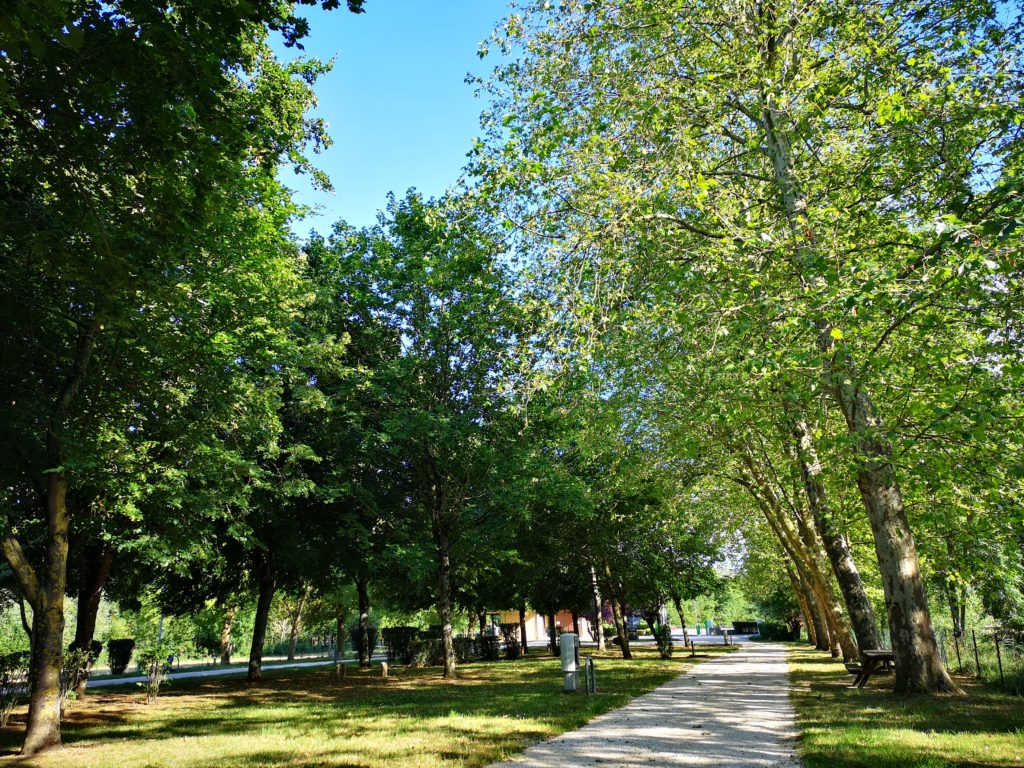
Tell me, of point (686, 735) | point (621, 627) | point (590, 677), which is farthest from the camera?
point (621, 627)

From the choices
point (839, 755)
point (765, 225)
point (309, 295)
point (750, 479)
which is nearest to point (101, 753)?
point (839, 755)

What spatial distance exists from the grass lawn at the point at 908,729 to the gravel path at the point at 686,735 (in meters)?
0.38

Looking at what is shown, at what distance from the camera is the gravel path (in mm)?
7062

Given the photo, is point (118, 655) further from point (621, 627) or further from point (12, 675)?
point (621, 627)

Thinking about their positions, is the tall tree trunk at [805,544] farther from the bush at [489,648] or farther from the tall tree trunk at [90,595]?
the tall tree trunk at [90,595]

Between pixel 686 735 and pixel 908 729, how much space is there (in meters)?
2.65

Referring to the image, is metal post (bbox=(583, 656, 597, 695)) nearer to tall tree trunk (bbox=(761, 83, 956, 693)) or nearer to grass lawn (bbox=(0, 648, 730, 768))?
grass lawn (bbox=(0, 648, 730, 768))

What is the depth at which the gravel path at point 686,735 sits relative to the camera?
7.06 m

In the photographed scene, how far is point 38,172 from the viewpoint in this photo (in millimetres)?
7117

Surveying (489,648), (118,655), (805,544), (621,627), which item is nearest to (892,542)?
(805,544)

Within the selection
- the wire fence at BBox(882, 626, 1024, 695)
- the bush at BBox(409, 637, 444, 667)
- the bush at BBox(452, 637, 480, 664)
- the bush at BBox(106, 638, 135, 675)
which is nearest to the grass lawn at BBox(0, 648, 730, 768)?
the wire fence at BBox(882, 626, 1024, 695)

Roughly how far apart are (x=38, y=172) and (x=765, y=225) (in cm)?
975

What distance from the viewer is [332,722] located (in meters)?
11.1

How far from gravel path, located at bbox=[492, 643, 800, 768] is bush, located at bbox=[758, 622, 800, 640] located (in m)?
43.2
